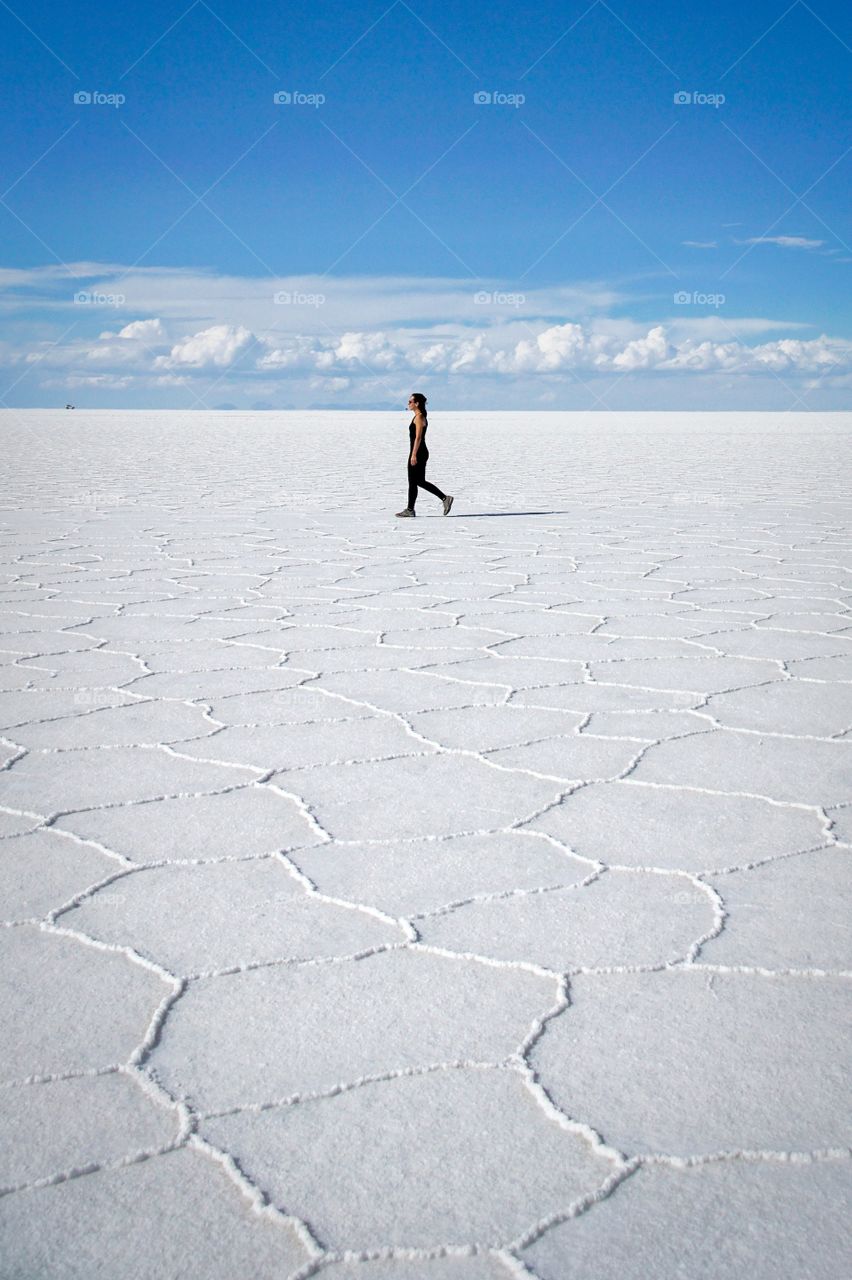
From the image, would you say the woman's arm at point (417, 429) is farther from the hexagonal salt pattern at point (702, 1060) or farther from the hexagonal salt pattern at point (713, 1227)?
the hexagonal salt pattern at point (713, 1227)

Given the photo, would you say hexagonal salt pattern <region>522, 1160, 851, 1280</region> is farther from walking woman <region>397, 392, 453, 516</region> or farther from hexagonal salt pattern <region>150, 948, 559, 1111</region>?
walking woman <region>397, 392, 453, 516</region>

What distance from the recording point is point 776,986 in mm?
1581

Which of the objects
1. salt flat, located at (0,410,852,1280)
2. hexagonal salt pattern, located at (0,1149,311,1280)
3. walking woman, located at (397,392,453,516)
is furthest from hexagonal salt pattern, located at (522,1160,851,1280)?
walking woman, located at (397,392,453,516)

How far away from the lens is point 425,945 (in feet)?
5.56

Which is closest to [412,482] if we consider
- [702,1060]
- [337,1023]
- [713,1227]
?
[337,1023]

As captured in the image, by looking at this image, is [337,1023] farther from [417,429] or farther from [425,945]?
[417,429]

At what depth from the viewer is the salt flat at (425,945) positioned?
1154mm

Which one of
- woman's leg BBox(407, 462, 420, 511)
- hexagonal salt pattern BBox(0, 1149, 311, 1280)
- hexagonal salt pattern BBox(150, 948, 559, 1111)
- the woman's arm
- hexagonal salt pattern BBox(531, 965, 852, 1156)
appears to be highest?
the woman's arm

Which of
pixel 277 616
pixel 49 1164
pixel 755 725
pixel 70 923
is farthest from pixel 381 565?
pixel 49 1164

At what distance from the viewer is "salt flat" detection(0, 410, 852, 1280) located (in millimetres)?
1154

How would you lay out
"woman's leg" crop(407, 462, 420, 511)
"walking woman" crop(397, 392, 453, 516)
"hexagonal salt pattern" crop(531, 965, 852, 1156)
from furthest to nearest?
"woman's leg" crop(407, 462, 420, 511)
"walking woman" crop(397, 392, 453, 516)
"hexagonal salt pattern" crop(531, 965, 852, 1156)

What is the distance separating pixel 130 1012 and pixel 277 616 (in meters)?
2.78

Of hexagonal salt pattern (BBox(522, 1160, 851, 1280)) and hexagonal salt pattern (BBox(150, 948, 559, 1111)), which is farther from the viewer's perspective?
hexagonal salt pattern (BBox(150, 948, 559, 1111))

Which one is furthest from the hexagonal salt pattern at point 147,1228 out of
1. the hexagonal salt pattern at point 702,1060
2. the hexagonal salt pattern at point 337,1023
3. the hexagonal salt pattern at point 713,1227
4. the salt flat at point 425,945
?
the hexagonal salt pattern at point 702,1060
